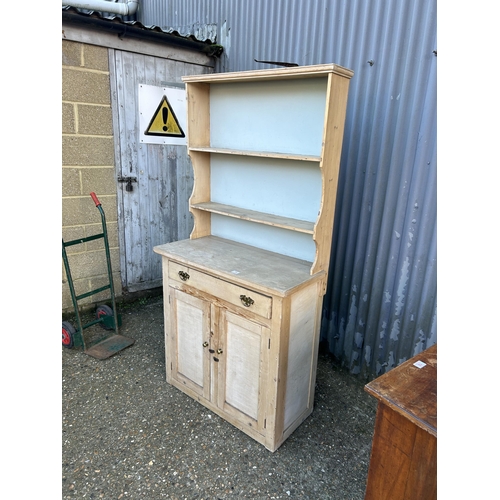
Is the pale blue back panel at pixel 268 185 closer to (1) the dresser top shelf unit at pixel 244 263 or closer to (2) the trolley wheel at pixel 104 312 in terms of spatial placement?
(1) the dresser top shelf unit at pixel 244 263

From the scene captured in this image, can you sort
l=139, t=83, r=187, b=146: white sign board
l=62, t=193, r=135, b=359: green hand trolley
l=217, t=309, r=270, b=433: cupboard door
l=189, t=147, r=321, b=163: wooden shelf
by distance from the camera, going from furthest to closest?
1. l=139, t=83, r=187, b=146: white sign board
2. l=62, t=193, r=135, b=359: green hand trolley
3. l=217, t=309, r=270, b=433: cupboard door
4. l=189, t=147, r=321, b=163: wooden shelf

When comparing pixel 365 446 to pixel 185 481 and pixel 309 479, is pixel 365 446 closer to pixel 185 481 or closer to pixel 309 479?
pixel 309 479

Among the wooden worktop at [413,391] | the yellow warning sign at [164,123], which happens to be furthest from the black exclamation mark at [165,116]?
the wooden worktop at [413,391]

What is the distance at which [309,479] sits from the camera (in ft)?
6.36

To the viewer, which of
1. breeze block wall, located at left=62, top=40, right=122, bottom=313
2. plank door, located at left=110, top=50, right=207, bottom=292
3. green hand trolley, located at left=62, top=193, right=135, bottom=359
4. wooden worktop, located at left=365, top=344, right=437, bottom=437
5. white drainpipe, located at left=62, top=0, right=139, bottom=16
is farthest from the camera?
white drainpipe, located at left=62, top=0, right=139, bottom=16

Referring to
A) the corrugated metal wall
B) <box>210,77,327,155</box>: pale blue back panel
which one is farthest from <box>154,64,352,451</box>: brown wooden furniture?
the corrugated metal wall

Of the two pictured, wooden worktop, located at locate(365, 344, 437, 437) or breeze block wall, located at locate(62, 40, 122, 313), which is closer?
wooden worktop, located at locate(365, 344, 437, 437)

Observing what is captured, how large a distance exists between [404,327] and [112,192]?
8.57ft

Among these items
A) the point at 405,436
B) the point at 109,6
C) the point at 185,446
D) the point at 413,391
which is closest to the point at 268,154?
the point at 413,391

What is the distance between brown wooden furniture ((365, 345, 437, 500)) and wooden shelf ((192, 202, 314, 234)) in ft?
2.96

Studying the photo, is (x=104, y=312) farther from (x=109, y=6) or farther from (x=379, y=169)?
(x=109, y=6)

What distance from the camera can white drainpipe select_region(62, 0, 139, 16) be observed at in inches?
161

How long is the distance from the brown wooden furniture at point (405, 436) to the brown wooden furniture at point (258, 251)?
27.3 inches

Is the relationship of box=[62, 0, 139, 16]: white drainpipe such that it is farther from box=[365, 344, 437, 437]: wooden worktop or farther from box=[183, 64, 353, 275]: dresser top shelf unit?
box=[365, 344, 437, 437]: wooden worktop
